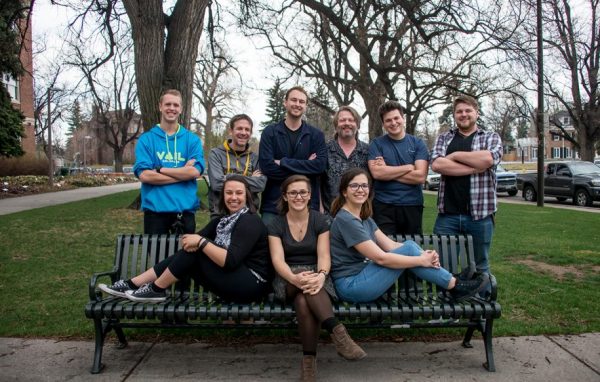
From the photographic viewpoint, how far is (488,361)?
3.79 meters

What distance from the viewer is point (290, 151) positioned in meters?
4.79

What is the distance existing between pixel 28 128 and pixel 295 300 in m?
36.9

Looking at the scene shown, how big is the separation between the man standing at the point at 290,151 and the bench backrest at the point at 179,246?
0.92m

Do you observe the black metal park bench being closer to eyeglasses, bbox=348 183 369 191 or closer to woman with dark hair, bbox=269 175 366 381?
woman with dark hair, bbox=269 175 366 381

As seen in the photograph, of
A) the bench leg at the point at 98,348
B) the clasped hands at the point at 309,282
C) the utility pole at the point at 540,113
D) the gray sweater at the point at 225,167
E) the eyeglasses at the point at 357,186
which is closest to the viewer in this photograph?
the clasped hands at the point at 309,282

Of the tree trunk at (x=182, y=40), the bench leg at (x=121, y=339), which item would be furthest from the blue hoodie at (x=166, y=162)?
the tree trunk at (x=182, y=40)

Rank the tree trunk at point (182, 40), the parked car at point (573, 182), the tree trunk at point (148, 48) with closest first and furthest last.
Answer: the tree trunk at point (148, 48) → the tree trunk at point (182, 40) → the parked car at point (573, 182)

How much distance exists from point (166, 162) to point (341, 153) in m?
1.67

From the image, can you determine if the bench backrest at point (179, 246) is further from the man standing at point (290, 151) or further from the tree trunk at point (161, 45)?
the tree trunk at point (161, 45)

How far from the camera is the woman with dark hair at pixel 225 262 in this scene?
3846 millimetres

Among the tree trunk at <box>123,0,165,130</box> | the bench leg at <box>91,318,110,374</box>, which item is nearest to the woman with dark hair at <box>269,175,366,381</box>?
the bench leg at <box>91,318,110,374</box>

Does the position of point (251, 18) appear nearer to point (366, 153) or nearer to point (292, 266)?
point (366, 153)

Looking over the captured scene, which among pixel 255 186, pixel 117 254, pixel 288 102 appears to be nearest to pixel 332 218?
pixel 255 186

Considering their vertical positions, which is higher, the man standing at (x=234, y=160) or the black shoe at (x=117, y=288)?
the man standing at (x=234, y=160)
